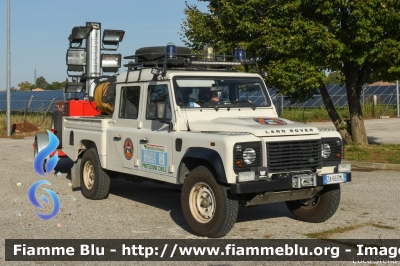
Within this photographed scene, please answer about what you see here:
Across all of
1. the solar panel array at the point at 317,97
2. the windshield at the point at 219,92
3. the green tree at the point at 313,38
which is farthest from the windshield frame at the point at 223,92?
the solar panel array at the point at 317,97

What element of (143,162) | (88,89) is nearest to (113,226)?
(143,162)

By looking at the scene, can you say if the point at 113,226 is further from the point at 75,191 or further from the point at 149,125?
the point at 75,191

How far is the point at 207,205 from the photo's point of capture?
7.89 m

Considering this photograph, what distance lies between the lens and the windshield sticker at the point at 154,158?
8.70 m

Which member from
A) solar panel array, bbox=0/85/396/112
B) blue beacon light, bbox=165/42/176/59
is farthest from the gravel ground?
solar panel array, bbox=0/85/396/112

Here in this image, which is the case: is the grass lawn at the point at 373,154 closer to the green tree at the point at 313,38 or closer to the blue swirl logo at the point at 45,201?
the green tree at the point at 313,38

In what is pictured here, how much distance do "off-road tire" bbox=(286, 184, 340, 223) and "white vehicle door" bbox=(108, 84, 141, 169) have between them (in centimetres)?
259

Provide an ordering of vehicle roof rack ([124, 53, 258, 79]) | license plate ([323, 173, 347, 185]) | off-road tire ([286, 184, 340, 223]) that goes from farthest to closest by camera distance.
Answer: vehicle roof rack ([124, 53, 258, 79]) < off-road tire ([286, 184, 340, 223]) < license plate ([323, 173, 347, 185])

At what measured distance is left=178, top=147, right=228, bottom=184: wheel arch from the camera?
7.41 m

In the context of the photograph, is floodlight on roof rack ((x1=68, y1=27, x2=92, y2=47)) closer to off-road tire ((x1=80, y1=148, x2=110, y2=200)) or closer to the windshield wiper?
off-road tire ((x1=80, y1=148, x2=110, y2=200))

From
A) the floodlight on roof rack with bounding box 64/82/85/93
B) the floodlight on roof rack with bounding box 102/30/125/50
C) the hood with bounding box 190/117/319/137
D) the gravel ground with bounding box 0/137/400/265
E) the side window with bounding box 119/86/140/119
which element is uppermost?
the floodlight on roof rack with bounding box 102/30/125/50

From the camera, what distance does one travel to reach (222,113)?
9.04 m

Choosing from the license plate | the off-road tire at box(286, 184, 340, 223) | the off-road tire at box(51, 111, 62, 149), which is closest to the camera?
the license plate

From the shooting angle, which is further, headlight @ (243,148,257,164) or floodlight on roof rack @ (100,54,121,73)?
floodlight on roof rack @ (100,54,121,73)
